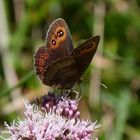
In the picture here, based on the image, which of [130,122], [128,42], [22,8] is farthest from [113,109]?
[22,8]

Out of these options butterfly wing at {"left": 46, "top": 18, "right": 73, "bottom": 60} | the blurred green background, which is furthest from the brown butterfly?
the blurred green background

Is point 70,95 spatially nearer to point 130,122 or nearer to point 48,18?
point 130,122

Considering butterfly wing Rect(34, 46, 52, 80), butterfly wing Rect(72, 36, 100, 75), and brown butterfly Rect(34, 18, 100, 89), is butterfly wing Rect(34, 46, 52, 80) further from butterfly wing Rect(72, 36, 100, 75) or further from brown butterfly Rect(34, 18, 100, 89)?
butterfly wing Rect(72, 36, 100, 75)

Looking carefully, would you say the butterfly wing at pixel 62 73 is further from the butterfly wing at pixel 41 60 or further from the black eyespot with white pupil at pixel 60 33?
the black eyespot with white pupil at pixel 60 33

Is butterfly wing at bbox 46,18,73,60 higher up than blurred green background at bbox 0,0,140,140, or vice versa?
blurred green background at bbox 0,0,140,140

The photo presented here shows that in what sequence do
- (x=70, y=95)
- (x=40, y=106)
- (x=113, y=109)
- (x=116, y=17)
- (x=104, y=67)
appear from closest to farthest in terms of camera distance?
(x=40, y=106)
(x=70, y=95)
(x=113, y=109)
(x=104, y=67)
(x=116, y=17)

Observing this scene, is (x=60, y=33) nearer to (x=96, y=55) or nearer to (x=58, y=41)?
(x=58, y=41)
